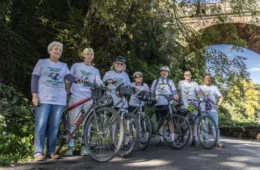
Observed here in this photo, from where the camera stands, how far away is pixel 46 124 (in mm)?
3803

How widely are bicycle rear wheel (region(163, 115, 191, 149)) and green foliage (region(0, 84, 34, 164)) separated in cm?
223

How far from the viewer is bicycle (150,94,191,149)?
5.20 meters

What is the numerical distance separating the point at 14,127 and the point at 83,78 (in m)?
2.23

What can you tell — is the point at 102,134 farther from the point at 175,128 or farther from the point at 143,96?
the point at 175,128

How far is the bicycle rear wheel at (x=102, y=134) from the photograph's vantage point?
3667 millimetres

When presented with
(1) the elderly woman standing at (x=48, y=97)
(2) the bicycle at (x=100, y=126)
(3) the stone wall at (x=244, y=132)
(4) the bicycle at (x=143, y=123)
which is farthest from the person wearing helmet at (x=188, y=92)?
(3) the stone wall at (x=244, y=132)

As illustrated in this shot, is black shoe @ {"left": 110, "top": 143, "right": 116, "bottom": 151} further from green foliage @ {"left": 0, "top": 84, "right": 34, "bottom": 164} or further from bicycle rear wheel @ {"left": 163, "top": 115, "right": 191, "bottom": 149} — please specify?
bicycle rear wheel @ {"left": 163, "top": 115, "right": 191, "bottom": 149}

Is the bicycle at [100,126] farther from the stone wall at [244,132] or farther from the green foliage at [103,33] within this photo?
the stone wall at [244,132]

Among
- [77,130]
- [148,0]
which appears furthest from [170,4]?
[77,130]

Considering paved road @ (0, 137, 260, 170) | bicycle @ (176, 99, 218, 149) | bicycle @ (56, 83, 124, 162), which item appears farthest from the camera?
bicycle @ (176, 99, 218, 149)

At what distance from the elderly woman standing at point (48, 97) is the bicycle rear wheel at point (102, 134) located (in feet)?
1.44

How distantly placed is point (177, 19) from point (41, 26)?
11.5 ft

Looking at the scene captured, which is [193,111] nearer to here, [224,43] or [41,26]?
[224,43]

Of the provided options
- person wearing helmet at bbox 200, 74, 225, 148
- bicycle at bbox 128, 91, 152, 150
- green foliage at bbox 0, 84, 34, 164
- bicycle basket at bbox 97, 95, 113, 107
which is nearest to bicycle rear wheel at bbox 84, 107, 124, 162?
bicycle basket at bbox 97, 95, 113, 107
